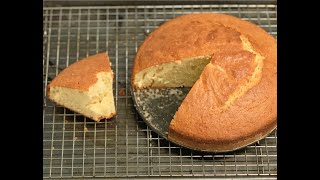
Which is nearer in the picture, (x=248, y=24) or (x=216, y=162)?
(x=216, y=162)

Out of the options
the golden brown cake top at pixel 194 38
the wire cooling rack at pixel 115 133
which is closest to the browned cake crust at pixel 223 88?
the golden brown cake top at pixel 194 38

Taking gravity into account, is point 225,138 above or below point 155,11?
below

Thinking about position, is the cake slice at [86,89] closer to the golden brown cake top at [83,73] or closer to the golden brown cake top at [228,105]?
the golden brown cake top at [83,73]

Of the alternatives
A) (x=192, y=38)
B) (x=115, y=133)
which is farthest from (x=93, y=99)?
(x=192, y=38)

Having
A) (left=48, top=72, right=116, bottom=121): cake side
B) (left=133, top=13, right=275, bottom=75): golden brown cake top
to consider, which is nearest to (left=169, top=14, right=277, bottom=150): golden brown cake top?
(left=133, top=13, right=275, bottom=75): golden brown cake top

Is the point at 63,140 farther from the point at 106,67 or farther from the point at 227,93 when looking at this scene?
the point at 227,93

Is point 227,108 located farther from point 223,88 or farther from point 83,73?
point 83,73

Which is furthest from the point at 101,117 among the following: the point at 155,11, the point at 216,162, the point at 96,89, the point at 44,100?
the point at 155,11

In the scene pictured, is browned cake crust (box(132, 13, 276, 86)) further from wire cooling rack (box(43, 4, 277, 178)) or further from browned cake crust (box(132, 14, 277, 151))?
wire cooling rack (box(43, 4, 277, 178))
